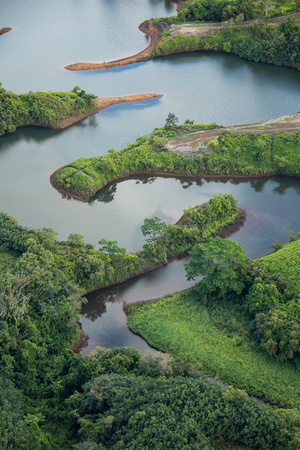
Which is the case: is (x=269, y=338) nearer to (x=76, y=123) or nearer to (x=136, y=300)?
(x=136, y=300)

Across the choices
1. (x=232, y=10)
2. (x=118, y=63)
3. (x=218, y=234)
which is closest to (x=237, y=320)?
(x=218, y=234)

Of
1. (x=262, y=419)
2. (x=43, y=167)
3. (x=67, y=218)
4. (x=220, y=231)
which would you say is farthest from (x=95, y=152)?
(x=262, y=419)

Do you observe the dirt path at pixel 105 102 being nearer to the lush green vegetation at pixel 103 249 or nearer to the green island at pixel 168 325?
the green island at pixel 168 325

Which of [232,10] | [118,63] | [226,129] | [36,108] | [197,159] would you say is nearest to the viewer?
[197,159]

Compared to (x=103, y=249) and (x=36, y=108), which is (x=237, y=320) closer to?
(x=103, y=249)

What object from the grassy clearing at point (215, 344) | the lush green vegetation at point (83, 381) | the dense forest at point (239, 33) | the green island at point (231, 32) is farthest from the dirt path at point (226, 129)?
the grassy clearing at point (215, 344)

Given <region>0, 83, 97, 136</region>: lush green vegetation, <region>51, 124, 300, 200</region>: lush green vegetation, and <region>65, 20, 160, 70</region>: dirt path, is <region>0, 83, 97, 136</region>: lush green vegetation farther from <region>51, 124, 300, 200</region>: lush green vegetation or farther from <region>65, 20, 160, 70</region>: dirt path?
<region>65, 20, 160, 70</region>: dirt path
